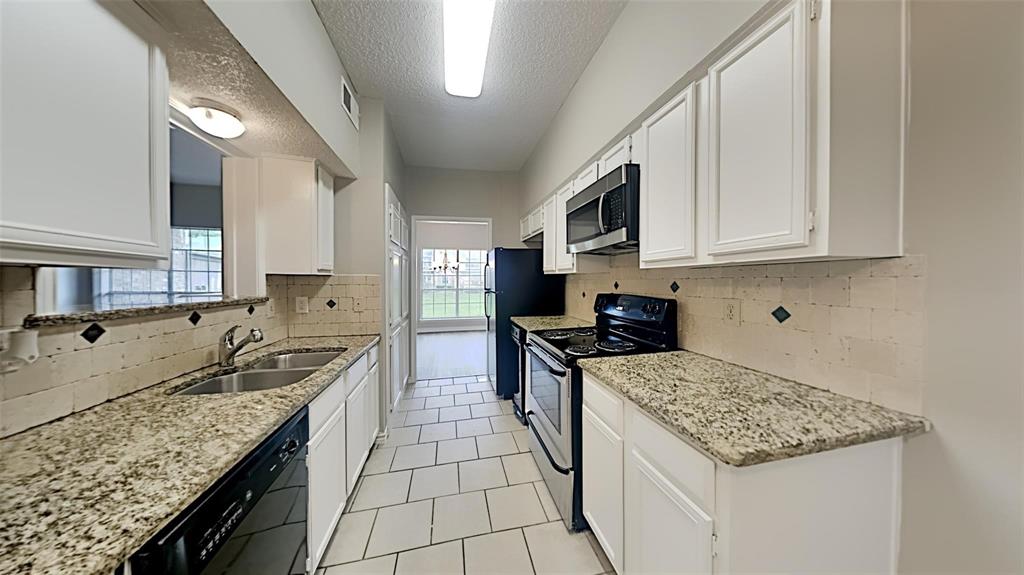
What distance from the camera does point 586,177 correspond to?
246 cm

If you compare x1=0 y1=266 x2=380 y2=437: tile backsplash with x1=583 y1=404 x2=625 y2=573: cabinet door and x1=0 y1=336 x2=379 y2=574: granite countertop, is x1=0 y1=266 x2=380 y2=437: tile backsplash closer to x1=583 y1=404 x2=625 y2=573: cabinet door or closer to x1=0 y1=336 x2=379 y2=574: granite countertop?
x1=0 y1=336 x2=379 y2=574: granite countertop

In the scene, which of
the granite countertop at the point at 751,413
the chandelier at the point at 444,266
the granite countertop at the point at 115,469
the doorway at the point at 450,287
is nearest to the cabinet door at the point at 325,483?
the granite countertop at the point at 115,469

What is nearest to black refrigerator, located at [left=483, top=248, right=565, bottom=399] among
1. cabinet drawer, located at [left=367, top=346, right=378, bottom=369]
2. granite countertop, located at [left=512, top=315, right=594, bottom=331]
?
granite countertop, located at [left=512, top=315, right=594, bottom=331]

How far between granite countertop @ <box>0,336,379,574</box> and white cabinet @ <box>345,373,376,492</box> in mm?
712

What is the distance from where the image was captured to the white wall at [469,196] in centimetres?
425

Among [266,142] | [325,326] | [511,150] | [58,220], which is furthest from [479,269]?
[58,220]

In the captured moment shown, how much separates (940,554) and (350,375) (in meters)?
2.42

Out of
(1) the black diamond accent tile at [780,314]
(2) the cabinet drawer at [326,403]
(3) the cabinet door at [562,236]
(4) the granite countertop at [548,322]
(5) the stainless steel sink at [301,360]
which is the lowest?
(2) the cabinet drawer at [326,403]

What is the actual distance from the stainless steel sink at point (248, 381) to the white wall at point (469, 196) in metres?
2.72

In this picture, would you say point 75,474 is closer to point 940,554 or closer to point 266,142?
point 266,142

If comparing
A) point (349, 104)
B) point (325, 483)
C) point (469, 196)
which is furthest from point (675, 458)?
point (469, 196)

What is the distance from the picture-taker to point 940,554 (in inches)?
38.2

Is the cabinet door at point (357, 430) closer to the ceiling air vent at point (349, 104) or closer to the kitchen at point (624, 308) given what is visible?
the kitchen at point (624, 308)

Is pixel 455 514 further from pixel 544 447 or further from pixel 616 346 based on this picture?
pixel 616 346
